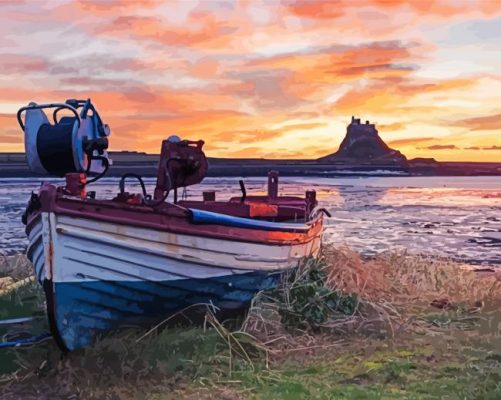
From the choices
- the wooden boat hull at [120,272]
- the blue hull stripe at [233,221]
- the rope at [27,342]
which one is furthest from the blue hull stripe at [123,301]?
the blue hull stripe at [233,221]

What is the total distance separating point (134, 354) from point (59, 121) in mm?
2456

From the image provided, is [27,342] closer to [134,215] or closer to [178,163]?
[134,215]

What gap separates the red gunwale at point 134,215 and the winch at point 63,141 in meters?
0.46

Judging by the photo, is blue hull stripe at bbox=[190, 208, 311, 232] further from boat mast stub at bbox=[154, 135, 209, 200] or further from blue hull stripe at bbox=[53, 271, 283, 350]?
boat mast stub at bbox=[154, 135, 209, 200]

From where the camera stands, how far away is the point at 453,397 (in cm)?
632

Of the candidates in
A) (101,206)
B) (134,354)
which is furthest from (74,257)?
(134,354)

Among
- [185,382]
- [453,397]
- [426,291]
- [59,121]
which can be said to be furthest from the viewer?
[426,291]

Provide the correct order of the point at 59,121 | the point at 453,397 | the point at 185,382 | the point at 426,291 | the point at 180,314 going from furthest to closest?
the point at 426,291
the point at 180,314
the point at 59,121
the point at 185,382
the point at 453,397

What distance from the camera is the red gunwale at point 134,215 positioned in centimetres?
671

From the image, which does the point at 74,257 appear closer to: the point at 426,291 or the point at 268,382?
the point at 268,382

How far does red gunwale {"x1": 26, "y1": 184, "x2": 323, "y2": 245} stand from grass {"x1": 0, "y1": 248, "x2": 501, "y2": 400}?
3.09 ft

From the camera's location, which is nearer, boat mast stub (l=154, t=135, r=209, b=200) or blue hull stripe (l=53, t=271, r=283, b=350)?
blue hull stripe (l=53, t=271, r=283, b=350)

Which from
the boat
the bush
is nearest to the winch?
→ the boat

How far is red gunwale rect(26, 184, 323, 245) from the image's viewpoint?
671 centimetres
